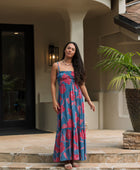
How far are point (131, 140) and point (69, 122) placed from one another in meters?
1.32

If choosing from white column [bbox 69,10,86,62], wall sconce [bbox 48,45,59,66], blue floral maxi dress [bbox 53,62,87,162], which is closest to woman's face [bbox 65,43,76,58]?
blue floral maxi dress [bbox 53,62,87,162]

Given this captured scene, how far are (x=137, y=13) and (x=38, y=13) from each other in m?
2.33

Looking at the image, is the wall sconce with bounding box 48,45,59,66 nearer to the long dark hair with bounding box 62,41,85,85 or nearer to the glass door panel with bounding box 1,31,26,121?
the glass door panel with bounding box 1,31,26,121

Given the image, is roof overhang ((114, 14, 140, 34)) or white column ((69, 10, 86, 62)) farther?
white column ((69, 10, 86, 62))

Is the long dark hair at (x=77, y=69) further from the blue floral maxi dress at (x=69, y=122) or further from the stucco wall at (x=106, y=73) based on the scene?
the stucco wall at (x=106, y=73)

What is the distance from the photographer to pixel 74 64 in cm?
449

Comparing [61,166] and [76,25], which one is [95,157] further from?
[76,25]

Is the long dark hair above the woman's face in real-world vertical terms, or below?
below

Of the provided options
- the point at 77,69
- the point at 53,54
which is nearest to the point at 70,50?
the point at 77,69

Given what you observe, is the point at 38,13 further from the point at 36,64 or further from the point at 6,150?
the point at 6,150

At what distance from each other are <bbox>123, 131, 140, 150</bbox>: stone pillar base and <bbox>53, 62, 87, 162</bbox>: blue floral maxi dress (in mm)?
1017

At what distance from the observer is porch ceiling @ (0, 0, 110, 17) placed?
6.53 metres

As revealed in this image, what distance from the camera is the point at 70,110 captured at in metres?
4.34

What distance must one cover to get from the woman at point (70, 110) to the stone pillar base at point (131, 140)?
99cm
